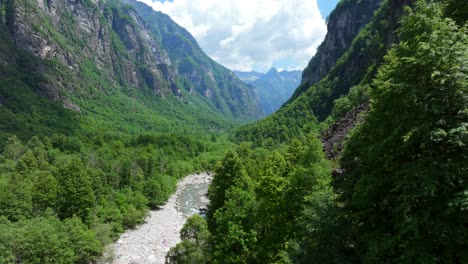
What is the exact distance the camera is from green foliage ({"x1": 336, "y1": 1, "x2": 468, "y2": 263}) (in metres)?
11.6

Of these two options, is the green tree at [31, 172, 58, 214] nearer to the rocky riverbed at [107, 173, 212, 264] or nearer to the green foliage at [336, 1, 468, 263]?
the rocky riverbed at [107, 173, 212, 264]

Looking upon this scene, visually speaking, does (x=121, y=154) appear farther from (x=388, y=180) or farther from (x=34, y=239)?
(x=388, y=180)

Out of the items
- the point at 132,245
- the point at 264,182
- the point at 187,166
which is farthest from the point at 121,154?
the point at 264,182

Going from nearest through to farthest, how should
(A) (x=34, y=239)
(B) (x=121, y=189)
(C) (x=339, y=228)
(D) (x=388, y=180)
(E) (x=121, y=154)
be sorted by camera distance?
1. (D) (x=388, y=180)
2. (C) (x=339, y=228)
3. (A) (x=34, y=239)
4. (B) (x=121, y=189)
5. (E) (x=121, y=154)

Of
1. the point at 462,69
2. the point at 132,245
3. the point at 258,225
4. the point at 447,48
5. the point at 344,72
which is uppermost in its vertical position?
the point at 344,72

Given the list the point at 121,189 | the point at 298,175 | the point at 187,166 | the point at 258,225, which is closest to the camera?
the point at 298,175

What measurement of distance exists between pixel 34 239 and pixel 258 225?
32076 millimetres

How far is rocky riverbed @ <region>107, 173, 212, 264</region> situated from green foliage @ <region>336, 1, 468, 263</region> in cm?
5049

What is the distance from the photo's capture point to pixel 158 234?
70625 mm

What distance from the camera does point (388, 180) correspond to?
1427 centimetres

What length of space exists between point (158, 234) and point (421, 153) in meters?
65.1

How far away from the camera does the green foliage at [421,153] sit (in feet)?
38.0

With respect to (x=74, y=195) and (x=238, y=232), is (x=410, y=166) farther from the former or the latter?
(x=74, y=195)

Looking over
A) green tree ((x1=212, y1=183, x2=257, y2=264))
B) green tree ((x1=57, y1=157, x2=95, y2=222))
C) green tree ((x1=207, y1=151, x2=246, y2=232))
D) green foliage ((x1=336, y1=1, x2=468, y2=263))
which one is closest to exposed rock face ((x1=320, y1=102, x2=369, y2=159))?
green tree ((x1=207, y1=151, x2=246, y2=232))
